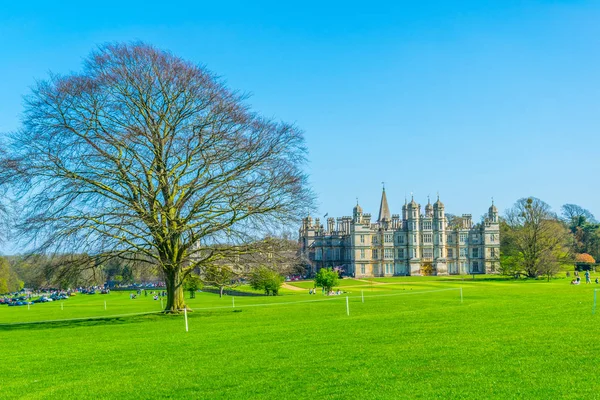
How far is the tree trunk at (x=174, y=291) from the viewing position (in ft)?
80.4

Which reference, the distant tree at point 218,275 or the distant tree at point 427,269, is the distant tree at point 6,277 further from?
the distant tree at point 427,269

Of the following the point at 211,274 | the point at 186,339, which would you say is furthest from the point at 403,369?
the point at 211,274

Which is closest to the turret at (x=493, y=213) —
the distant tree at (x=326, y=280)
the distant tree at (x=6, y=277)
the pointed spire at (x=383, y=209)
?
the pointed spire at (x=383, y=209)

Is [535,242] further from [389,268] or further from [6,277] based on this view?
[6,277]

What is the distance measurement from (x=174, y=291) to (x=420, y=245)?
7549 cm

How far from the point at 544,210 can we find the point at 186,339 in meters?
66.1

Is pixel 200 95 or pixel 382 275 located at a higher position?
pixel 200 95

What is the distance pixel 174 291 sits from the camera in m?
25.0

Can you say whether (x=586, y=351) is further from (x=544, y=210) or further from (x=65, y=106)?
(x=544, y=210)

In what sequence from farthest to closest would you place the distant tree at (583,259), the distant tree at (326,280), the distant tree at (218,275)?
1. the distant tree at (583,259)
2. the distant tree at (326,280)
3. the distant tree at (218,275)

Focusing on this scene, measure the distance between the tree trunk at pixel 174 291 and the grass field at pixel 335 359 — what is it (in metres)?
5.46


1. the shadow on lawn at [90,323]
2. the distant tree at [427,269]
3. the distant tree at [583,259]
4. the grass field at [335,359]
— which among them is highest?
the grass field at [335,359]

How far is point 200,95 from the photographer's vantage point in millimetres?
23266

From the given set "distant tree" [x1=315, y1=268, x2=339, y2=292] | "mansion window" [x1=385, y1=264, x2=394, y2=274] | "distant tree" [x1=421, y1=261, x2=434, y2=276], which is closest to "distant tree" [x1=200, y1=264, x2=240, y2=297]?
"distant tree" [x1=315, y1=268, x2=339, y2=292]
